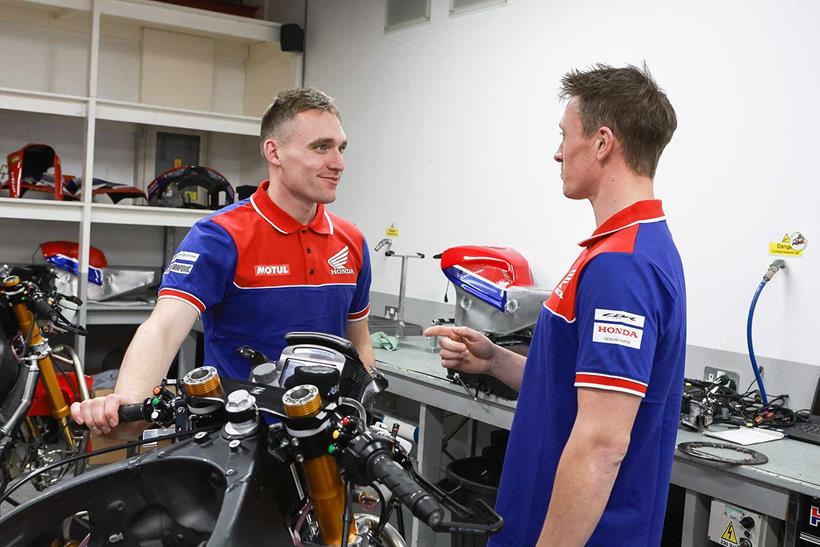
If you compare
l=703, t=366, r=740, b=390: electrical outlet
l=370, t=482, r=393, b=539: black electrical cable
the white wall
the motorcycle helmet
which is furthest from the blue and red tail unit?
the motorcycle helmet

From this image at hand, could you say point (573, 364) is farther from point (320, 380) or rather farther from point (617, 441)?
point (320, 380)

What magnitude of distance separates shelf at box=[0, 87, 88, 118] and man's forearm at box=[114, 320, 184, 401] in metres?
3.41

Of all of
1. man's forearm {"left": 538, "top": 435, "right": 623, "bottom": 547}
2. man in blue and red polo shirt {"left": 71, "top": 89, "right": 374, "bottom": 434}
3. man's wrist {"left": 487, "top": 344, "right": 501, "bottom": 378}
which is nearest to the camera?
man's forearm {"left": 538, "top": 435, "right": 623, "bottom": 547}

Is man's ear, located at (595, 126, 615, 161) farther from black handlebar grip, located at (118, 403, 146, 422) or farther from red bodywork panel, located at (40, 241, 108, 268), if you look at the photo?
red bodywork panel, located at (40, 241, 108, 268)

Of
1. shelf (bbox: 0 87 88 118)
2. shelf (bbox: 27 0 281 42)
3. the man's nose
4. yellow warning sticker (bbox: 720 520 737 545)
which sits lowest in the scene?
yellow warning sticker (bbox: 720 520 737 545)

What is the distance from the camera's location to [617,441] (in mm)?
1270

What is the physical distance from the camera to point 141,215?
4.86 meters

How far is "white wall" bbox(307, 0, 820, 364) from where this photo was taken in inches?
110

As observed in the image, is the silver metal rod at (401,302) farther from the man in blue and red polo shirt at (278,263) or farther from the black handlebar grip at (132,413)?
the black handlebar grip at (132,413)

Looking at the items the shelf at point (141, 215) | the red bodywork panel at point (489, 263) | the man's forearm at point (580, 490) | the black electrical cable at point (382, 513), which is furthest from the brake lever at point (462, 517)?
the shelf at point (141, 215)

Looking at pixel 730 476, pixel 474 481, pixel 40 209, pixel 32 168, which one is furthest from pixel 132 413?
pixel 32 168

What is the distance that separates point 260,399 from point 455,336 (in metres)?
0.79

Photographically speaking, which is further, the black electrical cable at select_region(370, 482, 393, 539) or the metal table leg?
the metal table leg

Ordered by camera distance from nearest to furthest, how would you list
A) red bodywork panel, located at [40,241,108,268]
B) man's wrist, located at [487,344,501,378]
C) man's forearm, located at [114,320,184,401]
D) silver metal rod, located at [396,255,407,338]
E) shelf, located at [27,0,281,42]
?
man's forearm, located at [114,320,184,401] → man's wrist, located at [487,344,501,378] → silver metal rod, located at [396,255,407,338] → shelf, located at [27,0,281,42] → red bodywork panel, located at [40,241,108,268]
